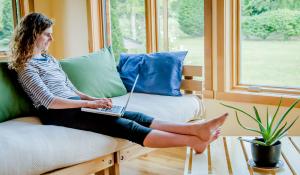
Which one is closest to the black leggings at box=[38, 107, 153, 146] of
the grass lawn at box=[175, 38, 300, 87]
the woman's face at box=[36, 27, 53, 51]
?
the woman's face at box=[36, 27, 53, 51]

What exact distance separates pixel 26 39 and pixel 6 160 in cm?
86

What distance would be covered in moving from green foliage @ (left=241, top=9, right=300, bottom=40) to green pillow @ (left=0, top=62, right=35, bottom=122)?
6.08ft

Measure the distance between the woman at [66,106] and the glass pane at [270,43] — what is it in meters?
1.32

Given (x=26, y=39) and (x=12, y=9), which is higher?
(x=12, y=9)

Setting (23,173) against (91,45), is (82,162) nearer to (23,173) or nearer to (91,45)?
(23,173)

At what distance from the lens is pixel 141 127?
204 cm

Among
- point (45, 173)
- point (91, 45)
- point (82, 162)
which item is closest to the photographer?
point (45, 173)

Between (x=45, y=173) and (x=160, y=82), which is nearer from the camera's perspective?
(x=45, y=173)

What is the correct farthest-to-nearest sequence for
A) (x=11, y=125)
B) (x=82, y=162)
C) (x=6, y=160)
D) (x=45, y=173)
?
(x=11, y=125), (x=82, y=162), (x=45, y=173), (x=6, y=160)

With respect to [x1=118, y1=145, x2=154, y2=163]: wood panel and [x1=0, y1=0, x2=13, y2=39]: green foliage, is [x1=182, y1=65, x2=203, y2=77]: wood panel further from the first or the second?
[x1=0, y1=0, x2=13, y2=39]: green foliage

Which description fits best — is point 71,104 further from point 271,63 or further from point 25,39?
point 271,63

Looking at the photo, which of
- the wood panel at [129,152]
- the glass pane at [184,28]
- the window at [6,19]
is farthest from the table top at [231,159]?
the window at [6,19]

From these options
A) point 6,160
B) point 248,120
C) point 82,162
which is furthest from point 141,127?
point 248,120

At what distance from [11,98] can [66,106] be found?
0.40 metres
